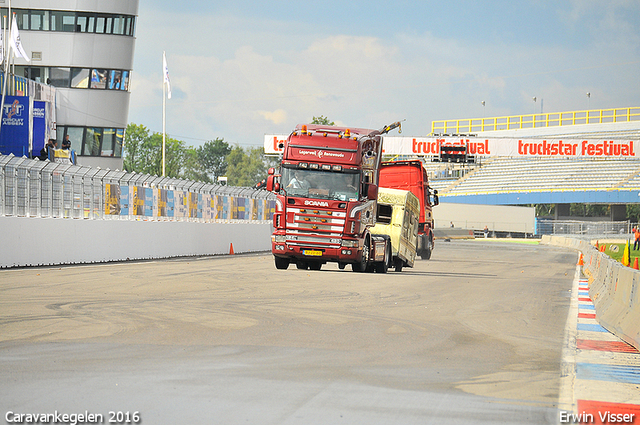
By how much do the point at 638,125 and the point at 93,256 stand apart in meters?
75.6

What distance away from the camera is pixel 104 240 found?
25750 mm

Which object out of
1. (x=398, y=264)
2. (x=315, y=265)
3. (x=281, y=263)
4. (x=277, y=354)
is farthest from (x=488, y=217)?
(x=277, y=354)

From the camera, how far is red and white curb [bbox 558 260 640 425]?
19.5 feet

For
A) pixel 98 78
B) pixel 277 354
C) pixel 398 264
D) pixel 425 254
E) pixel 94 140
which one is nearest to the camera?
pixel 277 354

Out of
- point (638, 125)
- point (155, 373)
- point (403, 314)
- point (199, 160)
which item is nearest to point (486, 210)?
point (638, 125)

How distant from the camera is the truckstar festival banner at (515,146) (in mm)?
71438

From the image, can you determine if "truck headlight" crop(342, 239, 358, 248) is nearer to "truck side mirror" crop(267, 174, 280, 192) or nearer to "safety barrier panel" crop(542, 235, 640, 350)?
"truck side mirror" crop(267, 174, 280, 192)

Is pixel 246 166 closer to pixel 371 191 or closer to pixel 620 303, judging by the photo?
pixel 371 191

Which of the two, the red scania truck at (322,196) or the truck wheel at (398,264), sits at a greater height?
the red scania truck at (322,196)

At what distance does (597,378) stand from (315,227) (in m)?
15.4

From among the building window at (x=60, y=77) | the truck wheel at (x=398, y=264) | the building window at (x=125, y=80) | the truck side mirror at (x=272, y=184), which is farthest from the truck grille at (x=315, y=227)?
the building window at (x=125, y=80)

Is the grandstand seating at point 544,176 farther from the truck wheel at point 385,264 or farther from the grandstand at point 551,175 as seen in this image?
the truck wheel at point 385,264

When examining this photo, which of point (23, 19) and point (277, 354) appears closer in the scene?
point (277, 354)

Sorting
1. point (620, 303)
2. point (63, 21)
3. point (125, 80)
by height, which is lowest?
point (620, 303)
